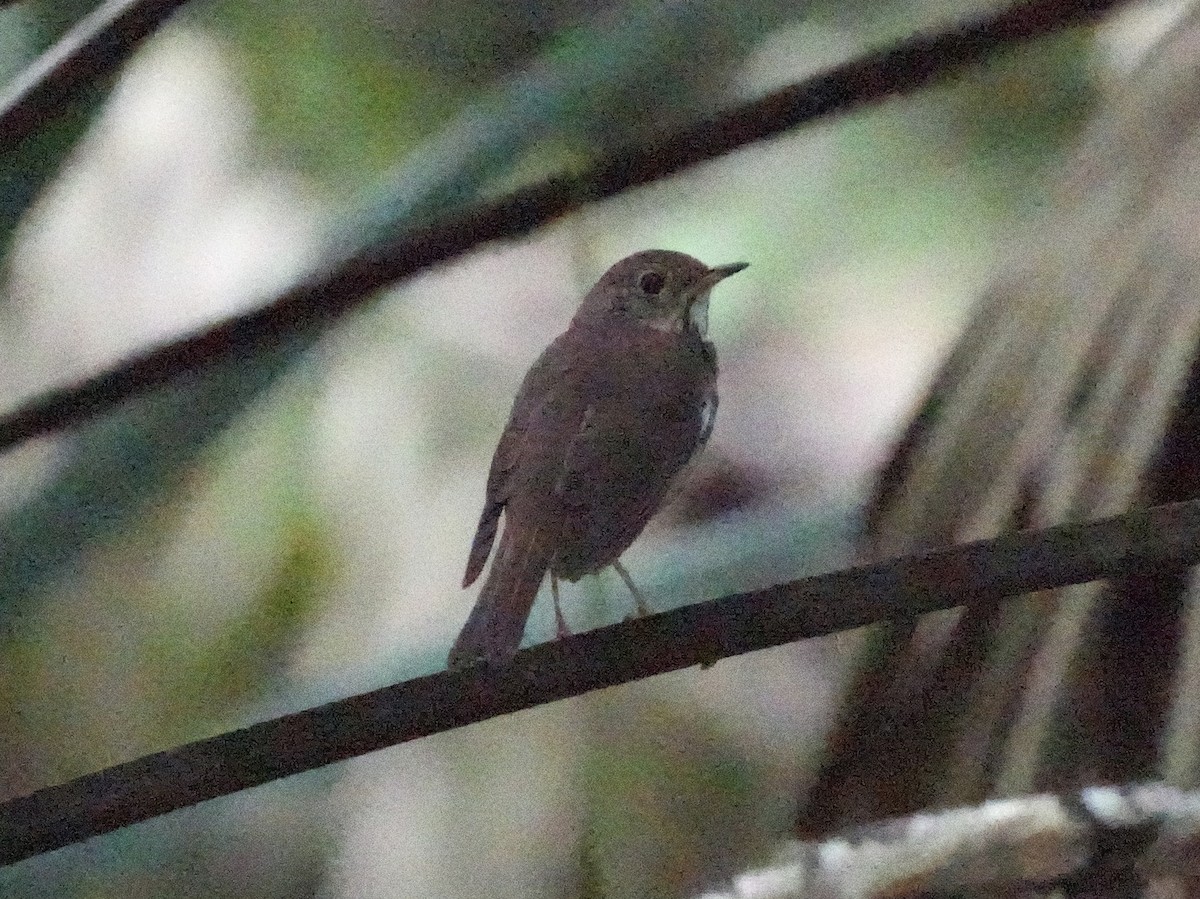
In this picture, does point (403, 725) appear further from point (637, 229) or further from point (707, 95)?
point (707, 95)

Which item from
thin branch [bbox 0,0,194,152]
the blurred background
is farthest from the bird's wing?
thin branch [bbox 0,0,194,152]

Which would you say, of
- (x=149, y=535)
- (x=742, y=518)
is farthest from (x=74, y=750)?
(x=742, y=518)

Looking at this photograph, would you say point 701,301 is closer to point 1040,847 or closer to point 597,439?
point 597,439

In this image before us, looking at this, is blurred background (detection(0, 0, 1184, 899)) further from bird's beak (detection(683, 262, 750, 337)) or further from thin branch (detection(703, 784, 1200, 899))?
thin branch (detection(703, 784, 1200, 899))

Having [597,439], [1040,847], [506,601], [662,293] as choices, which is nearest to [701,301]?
[662,293]


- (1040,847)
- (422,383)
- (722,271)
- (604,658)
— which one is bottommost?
(1040,847)

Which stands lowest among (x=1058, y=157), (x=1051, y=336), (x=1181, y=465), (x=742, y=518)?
(x=1181, y=465)

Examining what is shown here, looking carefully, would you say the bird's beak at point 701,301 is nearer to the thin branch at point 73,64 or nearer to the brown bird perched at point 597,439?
the brown bird perched at point 597,439

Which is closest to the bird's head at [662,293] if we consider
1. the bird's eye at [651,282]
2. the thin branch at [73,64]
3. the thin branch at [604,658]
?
the bird's eye at [651,282]
